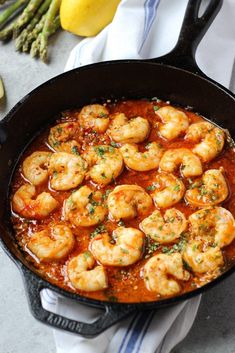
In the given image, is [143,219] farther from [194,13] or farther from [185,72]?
[194,13]

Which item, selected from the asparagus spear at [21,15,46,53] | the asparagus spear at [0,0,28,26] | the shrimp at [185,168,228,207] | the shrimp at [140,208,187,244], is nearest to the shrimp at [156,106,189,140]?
the shrimp at [185,168,228,207]

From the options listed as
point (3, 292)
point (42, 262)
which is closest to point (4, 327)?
point (3, 292)

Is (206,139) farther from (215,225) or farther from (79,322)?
(79,322)

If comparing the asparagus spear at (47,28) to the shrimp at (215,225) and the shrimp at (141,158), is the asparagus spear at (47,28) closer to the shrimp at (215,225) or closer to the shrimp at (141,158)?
the shrimp at (141,158)

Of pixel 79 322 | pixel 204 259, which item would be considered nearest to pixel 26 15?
pixel 204 259

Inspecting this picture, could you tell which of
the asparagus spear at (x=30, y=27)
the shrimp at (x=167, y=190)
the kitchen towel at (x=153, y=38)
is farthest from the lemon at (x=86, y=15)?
the shrimp at (x=167, y=190)

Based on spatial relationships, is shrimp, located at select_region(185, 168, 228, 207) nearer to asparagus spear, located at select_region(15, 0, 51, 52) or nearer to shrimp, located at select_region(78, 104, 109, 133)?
shrimp, located at select_region(78, 104, 109, 133)
